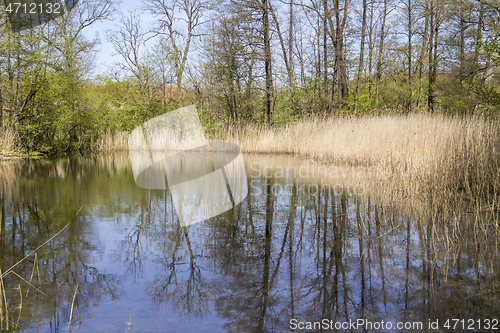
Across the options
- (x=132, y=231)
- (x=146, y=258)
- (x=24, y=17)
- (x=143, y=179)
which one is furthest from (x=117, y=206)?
(x=24, y=17)

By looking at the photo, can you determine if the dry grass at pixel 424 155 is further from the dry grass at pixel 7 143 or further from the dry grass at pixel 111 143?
the dry grass at pixel 111 143

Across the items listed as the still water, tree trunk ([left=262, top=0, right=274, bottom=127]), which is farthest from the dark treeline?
the still water

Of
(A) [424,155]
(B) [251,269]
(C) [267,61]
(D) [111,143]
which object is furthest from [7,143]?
(B) [251,269]

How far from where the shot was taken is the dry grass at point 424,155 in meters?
5.07

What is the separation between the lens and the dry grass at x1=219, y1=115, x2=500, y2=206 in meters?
5.07

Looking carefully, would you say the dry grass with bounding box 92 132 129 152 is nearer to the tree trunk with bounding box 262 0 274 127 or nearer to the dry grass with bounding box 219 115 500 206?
the tree trunk with bounding box 262 0 274 127

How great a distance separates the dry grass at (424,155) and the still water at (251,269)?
728 mm

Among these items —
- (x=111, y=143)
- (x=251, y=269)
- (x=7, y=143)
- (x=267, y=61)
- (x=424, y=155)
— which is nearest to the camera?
(x=251, y=269)

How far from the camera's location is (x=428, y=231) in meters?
3.80

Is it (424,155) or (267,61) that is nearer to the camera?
(424,155)

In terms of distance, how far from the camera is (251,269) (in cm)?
291

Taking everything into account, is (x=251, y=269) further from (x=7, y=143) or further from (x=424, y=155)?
(x=7, y=143)

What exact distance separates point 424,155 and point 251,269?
3995 mm

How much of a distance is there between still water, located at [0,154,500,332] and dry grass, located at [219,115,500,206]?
73 centimetres
